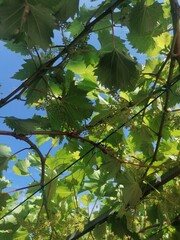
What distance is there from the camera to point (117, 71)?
Result: 1.69 metres

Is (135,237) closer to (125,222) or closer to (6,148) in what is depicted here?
(125,222)

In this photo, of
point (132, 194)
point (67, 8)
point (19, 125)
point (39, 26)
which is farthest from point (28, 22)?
point (132, 194)

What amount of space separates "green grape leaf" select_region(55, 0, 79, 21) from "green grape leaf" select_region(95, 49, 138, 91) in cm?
25

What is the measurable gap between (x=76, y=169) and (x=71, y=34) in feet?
2.61

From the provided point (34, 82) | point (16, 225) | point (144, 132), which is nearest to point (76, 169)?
point (16, 225)

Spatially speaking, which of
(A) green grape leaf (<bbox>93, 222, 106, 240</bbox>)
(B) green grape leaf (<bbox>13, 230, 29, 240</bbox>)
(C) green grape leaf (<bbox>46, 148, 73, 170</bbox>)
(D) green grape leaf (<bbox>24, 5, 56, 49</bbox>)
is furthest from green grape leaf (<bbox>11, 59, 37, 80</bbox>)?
(B) green grape leaf (<bbox>13, 230, 29, 240</bbox>)

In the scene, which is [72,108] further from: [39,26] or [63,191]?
[63,191]

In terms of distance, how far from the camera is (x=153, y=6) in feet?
5.76

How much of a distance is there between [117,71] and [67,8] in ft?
1.12

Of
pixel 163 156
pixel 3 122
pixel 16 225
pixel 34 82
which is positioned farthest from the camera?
pixel 16 225

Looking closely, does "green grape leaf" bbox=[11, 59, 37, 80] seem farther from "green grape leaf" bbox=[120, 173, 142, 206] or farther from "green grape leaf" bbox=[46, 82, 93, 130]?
"green grape leaf" bbox=[120, 173, 142, 206]

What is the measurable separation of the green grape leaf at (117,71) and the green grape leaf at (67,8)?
0.25m

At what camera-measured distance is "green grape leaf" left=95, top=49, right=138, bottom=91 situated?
5.50ft

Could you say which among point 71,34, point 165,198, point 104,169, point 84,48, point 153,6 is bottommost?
point 165,198
